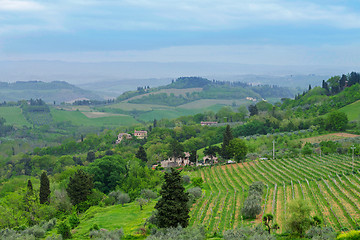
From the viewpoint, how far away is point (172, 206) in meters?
28.5

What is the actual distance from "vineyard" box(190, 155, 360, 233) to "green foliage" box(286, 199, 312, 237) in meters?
0.89

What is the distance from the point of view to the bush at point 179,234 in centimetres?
2469

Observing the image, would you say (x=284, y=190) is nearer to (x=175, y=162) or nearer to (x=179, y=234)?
(x=179, y=234)

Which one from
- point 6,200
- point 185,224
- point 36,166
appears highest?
point 185,224

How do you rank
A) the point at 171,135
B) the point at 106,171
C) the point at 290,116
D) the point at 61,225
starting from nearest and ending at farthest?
the point at 61,225 → the point at 106,171 → the point at 290,116 → the point at 171,135

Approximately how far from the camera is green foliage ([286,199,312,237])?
79.6 feet

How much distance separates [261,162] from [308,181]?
16892 millimetres

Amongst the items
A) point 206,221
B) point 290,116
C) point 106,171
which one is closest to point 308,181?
point 206,221

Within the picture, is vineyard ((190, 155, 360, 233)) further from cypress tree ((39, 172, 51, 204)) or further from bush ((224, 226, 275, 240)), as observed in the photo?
cypress tree ((39, 172, 51, 204))

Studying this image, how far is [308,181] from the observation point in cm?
4122

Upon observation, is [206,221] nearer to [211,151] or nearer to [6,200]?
[6,200]

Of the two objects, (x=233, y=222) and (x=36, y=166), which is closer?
(x=233, y=222)

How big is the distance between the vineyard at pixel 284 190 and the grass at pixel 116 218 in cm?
550

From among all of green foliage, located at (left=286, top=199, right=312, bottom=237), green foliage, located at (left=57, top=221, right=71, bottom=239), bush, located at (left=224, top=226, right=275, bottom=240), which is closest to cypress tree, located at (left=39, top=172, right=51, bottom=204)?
green foliage, located at (left=57, top=221, right=71, bottom=239)
